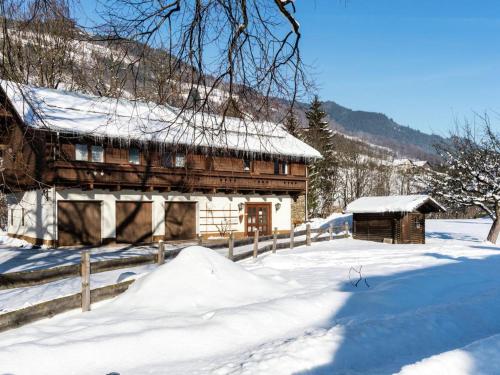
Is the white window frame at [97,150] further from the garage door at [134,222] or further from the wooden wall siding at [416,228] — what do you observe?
the wooden wall siding at [416,228]

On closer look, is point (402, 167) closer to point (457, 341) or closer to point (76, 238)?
point (76, 238)

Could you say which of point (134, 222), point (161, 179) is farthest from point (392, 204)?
point (134, 222)

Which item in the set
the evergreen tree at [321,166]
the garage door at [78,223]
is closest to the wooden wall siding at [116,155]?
the garage door at [78,223]

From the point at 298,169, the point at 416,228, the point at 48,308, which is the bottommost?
the point at 48,308

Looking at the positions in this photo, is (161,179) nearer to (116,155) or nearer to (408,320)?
(116,155)

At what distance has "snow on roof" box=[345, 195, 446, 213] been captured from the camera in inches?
948

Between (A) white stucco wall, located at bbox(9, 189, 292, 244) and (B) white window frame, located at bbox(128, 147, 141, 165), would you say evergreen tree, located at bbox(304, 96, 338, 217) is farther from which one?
(B) white window frame, located at bbox(128, 147, 141, 165)

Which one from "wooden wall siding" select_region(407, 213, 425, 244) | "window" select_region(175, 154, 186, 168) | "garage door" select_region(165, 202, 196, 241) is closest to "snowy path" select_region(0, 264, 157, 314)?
"garage door" select_region(165, 202, 196, 241)

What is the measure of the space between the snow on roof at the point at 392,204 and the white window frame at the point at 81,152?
1486 centimetres

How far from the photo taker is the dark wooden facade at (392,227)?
24391 mm

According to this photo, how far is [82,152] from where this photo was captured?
21.5 m

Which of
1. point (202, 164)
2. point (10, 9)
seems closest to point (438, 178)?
point (202, 164)

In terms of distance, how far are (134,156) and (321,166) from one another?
89.9 feet

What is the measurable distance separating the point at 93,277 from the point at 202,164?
14.3 m
